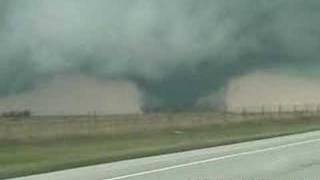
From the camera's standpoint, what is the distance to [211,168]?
20391 mm

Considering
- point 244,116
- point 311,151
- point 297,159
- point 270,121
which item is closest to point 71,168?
point 297,159

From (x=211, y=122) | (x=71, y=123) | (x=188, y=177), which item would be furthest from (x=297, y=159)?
(x=211, y=122)

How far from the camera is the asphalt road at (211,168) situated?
17984 millimetres

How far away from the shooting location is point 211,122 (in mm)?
71938

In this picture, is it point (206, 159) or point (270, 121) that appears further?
point (270, 121)

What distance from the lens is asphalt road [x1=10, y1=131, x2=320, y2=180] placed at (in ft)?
59.0

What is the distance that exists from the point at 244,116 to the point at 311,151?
58986 millimetres

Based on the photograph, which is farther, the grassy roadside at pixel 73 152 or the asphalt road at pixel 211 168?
the grassy roadside at pixel 73 152

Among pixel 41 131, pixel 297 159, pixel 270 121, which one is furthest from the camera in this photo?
pixel 270 121

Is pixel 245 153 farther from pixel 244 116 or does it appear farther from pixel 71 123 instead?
pixel 244 116

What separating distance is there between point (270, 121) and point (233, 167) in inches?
2267

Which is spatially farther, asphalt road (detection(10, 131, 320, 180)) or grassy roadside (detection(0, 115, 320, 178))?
grassy roadside (detection(0, 115, 320, 178))

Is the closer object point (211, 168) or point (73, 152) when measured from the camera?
point (211, 168)

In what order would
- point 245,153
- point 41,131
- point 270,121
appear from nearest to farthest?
point 245,153
point 41,131
point 270,121
